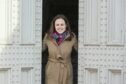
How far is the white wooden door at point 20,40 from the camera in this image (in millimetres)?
5324

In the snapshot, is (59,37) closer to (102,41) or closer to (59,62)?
(59,62)

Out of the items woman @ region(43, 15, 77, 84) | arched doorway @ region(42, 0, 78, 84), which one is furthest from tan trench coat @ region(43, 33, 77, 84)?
arched doorway @ region(42, 0, 78, 84)

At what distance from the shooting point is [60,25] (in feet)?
17.8

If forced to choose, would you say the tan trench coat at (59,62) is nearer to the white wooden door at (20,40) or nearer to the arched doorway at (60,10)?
the white wooden door at (20,40)

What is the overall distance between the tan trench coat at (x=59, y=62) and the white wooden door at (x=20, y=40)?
0.13 metres

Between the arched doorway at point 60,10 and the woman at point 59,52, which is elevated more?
the arched doorway at point 60,10

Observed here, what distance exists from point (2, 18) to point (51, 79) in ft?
2.85

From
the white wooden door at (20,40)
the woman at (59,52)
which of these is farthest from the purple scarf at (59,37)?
the white wooden door at (20,40)

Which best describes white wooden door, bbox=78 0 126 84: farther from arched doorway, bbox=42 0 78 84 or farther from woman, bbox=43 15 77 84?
arched doorway, bbox=42 0 78 84

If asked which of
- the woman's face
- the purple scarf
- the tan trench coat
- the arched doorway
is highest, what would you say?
the arched doorway

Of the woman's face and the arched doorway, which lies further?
the arched doorway

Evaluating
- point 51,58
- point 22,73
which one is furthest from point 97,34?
point 22,73

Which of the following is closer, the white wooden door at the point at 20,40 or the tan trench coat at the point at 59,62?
the white wooden door at the point at 20,40

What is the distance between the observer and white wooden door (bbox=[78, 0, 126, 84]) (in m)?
5.29
